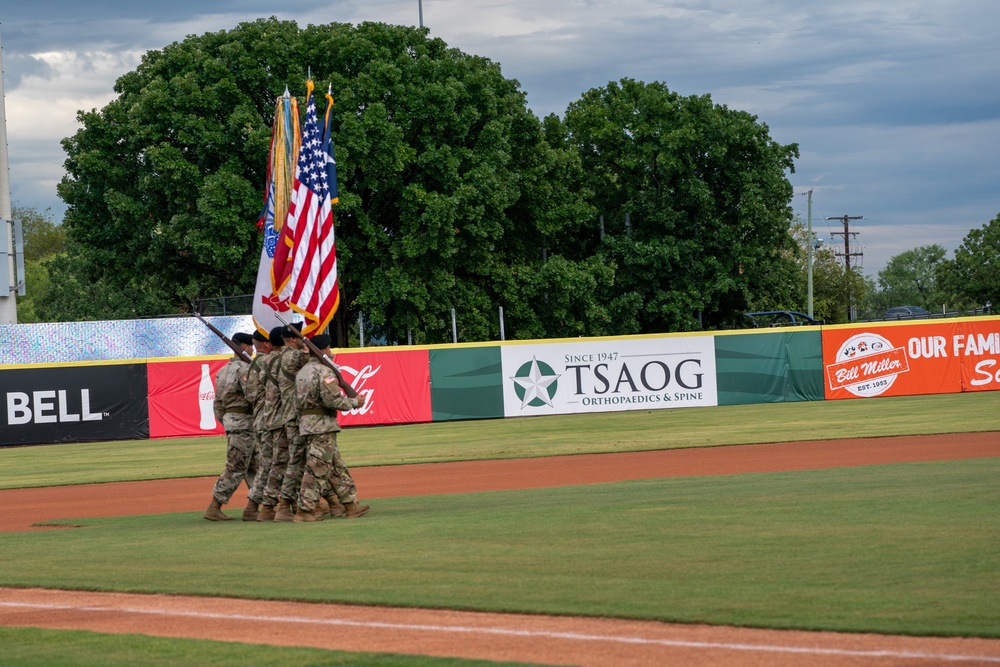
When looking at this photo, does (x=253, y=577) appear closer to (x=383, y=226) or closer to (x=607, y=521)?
(x=607, y=521)

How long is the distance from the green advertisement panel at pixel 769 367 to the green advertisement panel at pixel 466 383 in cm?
642

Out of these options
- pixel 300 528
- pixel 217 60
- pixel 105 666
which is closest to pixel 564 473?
pixel 300 528

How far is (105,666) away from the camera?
6438mm

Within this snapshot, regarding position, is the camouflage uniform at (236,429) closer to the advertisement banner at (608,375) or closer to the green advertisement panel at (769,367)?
the advertisement banner at (608,375)

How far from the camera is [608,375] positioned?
34.0 meters

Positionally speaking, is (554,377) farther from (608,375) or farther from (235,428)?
(235,428)

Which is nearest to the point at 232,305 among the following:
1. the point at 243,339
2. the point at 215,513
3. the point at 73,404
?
the point at 73,404

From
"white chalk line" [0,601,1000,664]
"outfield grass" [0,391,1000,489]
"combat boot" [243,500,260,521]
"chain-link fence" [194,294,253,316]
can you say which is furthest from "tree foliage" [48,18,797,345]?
"white chalk line" [0,601,1000,664]

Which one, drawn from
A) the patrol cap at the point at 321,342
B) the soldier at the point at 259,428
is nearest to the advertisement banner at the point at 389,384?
the soldier at the point at 259,428

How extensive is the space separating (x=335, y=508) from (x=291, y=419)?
4.00 feet

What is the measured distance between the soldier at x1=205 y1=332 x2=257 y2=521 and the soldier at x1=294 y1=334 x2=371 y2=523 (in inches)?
48.8

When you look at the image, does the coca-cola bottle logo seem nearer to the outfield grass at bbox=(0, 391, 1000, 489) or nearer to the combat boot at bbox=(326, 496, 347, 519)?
the outfield grass at bbox=(0, 391, 1000, 489)

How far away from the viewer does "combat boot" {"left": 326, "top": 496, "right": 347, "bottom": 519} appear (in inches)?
536

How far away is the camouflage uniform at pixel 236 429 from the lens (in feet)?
46.1
